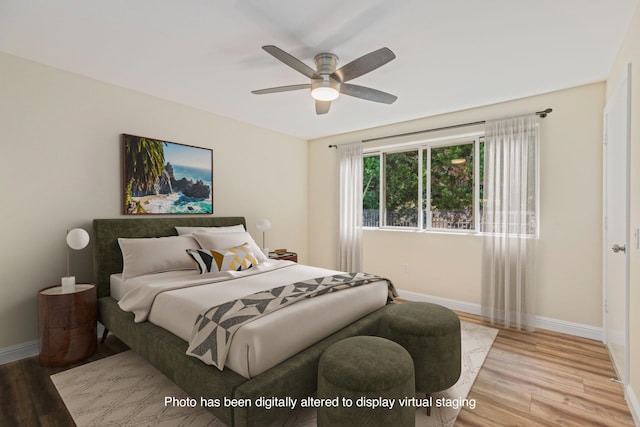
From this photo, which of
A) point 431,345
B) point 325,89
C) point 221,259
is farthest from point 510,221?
point 221,259

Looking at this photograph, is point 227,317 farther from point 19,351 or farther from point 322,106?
point 19,351

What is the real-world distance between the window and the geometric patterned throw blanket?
2.48m

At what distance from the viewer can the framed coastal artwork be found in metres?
3.18

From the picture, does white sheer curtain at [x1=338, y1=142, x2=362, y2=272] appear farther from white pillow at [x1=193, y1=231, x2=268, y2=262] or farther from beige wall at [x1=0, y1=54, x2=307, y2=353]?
beige wall at [x1=0, y1=54, x2=307, y2=353]

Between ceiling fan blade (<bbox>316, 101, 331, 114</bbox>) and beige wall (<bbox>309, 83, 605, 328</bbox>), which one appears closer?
ceiling fan blade (<bbox>316, 101, 331, 114</bbox>)

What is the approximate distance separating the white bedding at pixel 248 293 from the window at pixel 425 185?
181cm

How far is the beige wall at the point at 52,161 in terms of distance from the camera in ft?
8.23

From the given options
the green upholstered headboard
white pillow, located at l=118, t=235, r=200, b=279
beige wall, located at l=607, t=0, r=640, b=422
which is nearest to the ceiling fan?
beige wall, located at l=607, t=0, r=640, b=422

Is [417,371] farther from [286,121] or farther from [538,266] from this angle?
[286,121]

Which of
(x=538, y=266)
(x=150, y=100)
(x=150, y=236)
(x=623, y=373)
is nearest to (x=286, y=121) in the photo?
(x=150, y=100)

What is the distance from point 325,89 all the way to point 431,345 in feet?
6.59

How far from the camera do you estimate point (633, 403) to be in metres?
1.92

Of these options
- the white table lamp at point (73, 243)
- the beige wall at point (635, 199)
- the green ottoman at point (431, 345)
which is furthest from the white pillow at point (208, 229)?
the beige wall at point (635, 199)

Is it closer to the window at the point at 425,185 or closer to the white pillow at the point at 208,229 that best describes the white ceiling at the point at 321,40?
the window at the point at 425,185
